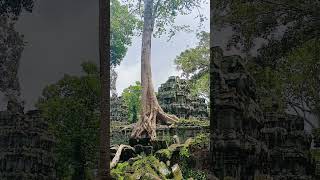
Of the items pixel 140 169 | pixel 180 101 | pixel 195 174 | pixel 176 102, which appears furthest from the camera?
pixel 176 102

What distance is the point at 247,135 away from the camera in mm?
5625

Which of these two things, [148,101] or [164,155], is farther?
[148,101]

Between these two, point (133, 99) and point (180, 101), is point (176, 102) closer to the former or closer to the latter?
point (180, 101)

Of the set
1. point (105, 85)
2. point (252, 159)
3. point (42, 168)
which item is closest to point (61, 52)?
point (105, 85)

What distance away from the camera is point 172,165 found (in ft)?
27.7

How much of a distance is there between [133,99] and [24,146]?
10.9 feet

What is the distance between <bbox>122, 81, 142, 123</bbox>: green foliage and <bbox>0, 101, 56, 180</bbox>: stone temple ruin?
2778mm

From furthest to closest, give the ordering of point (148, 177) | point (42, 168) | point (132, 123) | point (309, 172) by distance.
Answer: point (132, 123) < point (148, 177) < point (42, 168) < point (309, 172)

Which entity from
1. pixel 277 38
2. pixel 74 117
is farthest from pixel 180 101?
pixel 277 38

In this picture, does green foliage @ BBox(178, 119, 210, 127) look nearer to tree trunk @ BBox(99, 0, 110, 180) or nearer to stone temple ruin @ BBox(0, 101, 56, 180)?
tree trunk @ BBox(99, 0, 110, 180)

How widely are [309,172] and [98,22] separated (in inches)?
138

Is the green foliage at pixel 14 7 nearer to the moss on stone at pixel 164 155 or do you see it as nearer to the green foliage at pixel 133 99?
A: the green foliage at pixel 133 99

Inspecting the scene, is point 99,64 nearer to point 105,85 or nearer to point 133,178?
point 105,85

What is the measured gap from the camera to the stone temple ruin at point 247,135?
5504 mm
